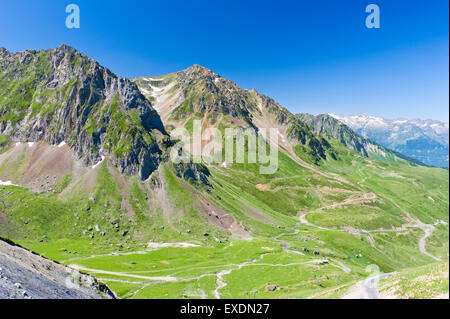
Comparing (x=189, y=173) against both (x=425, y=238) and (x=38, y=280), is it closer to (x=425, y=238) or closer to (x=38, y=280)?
(x=38, y=280)

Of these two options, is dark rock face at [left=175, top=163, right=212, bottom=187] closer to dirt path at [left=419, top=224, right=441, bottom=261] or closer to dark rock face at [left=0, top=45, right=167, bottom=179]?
dark rock face at [left=0, top=45, right=167, bottom=179]

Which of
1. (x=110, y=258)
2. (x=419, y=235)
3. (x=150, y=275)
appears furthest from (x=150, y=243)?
(x=419, y=235)

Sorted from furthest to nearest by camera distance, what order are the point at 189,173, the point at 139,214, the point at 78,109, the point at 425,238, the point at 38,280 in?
the point at 425,238 < the point at 78,109 < the point at 189,173 < the point at 139,214 < the point at 38,280

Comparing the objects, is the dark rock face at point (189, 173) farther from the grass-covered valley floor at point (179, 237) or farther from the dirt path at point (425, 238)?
the dirt path at point (425, 238)

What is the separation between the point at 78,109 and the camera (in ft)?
486

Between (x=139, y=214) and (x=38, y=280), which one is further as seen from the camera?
(x=139, y=214)

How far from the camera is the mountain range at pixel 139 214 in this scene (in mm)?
70625

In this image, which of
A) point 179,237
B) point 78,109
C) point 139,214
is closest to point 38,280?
point 179,237

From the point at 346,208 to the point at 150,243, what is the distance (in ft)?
564

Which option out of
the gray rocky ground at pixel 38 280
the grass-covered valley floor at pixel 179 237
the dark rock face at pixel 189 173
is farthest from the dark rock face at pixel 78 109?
the gray rocky ground at pixel 38 280

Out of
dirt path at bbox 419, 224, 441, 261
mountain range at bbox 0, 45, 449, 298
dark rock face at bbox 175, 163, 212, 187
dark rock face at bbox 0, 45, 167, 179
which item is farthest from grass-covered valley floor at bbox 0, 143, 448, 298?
dark rock face at bbox 0, 45, 167, 179

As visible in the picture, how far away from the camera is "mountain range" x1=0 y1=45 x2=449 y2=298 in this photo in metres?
70.6

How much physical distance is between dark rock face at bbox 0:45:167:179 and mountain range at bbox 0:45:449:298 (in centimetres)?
82

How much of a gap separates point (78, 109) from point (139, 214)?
92.4 m
